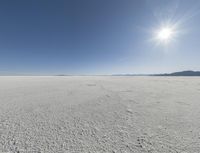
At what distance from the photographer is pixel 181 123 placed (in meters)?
3.05

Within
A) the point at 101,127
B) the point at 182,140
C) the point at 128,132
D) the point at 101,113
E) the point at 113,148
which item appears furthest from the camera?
the point at 101,113

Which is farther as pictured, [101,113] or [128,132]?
[101,113]

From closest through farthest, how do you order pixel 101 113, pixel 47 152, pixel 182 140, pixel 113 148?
pixel 47 152 < pixel 113 148 < pixel 182 140 < pixel 101 113

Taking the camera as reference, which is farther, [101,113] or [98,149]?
[101,113]

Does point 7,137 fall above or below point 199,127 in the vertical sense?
above

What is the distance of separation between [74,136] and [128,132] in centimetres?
128

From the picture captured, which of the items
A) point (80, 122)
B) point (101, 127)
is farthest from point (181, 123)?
point (80, 122)

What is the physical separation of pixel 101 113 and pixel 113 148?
1.76 meters

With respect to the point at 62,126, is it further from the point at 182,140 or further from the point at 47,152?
the point at 182,140

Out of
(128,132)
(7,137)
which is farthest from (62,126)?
(128,132)

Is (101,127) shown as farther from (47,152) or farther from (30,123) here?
(30,123)

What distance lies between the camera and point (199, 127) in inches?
112

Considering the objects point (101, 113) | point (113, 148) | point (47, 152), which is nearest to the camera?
point (47, 152)

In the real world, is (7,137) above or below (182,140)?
above
